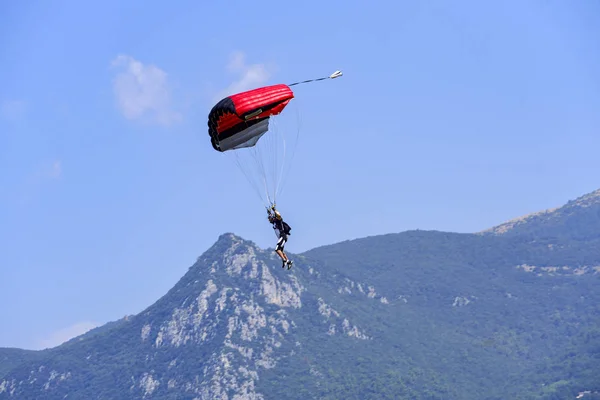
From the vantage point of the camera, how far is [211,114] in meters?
86.4

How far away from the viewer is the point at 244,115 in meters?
83.6

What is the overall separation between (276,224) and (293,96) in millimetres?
11447

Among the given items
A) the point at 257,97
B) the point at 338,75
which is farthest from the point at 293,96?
the point at 338,75

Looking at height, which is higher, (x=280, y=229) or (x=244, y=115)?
(x=244, y=115)

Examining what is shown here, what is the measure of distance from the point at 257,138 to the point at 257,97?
18.4ft

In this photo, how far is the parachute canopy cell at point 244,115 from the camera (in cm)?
8400

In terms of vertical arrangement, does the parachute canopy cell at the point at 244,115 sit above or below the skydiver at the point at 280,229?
above

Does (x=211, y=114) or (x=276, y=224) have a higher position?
(x=211, y=114)

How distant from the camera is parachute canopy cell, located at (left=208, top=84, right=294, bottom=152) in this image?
8400 cm

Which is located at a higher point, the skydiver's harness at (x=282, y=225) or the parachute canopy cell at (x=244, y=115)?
the parachute canopy cell at (x=244, y=115)

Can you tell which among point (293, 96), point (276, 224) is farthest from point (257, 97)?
point (276, 224)

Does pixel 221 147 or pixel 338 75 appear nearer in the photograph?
pixel 338 75

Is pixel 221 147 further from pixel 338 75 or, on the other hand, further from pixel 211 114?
pixel 338 75

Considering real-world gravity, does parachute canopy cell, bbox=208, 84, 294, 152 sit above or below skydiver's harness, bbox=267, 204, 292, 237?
above
